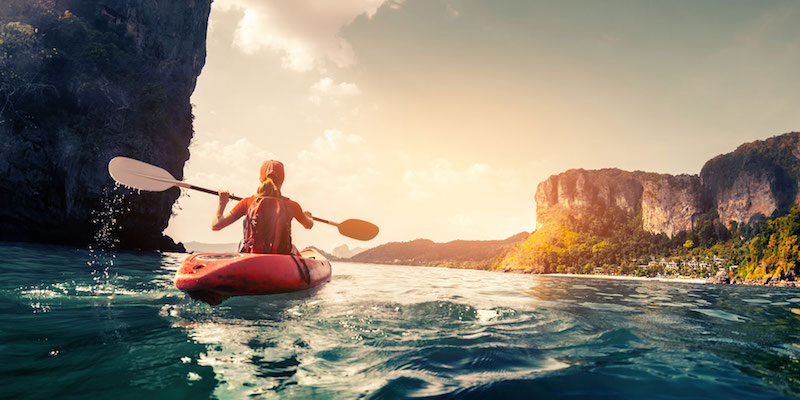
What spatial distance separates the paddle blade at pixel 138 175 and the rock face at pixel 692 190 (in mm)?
147401

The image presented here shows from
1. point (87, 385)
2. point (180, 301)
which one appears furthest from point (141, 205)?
point (87, 385)

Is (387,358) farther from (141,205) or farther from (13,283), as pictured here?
(141,205)

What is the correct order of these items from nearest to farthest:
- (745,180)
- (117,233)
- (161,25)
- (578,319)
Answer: (578,319) → (117,233) → (161,25) → (745,180)

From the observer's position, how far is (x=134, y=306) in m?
5.11

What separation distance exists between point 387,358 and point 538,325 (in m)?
2.88

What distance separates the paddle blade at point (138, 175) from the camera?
25.9 ft

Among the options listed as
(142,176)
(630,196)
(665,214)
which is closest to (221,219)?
(142,176)

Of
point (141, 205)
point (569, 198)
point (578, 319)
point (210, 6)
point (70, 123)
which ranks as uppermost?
point (210, 6)

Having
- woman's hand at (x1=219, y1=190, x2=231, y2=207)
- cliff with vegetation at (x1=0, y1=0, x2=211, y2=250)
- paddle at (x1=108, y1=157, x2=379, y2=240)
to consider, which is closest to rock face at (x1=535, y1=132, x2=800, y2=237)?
cliff with vegetation at (x1=0, y1=0, x2=211, y2=250)

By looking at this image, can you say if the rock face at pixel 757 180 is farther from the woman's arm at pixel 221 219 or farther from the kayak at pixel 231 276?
the woman's arm at pixel 221 219

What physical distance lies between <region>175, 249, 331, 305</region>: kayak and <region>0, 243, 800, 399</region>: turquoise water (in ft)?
0.88

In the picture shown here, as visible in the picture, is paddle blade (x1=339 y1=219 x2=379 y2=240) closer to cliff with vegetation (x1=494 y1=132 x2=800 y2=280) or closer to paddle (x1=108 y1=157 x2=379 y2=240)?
paddle (x1=108 y1=157 x2=379 y2=240)

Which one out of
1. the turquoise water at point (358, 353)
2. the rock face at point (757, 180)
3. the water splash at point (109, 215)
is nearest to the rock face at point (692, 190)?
the rock face at point (757, 180)

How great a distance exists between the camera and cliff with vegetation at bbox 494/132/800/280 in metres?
101
